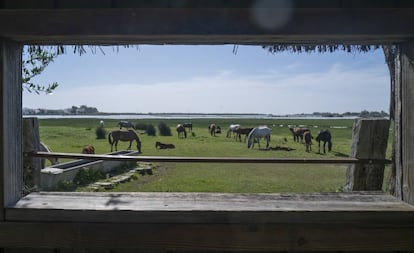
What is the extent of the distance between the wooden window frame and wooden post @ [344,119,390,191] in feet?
6.10

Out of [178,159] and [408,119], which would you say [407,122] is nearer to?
[408,119]

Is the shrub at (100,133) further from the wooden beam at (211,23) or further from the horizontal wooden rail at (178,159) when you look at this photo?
the wooden beam at (211,23)

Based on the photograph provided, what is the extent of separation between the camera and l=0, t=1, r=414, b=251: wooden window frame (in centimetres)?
134

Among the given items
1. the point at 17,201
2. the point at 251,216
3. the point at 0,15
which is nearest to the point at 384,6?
the point at 251,216

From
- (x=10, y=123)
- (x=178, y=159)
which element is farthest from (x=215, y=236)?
(x=10, y=123)

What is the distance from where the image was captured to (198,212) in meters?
1.42

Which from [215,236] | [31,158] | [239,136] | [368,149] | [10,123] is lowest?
[239,136]

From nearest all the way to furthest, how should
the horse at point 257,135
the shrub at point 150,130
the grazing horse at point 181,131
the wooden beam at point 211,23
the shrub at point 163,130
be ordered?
the wooden beam at point 211,23
the horse at point 257,135
the shrub at point 150,130
the shrub at point 163,130
the grazing horse at point 181,131

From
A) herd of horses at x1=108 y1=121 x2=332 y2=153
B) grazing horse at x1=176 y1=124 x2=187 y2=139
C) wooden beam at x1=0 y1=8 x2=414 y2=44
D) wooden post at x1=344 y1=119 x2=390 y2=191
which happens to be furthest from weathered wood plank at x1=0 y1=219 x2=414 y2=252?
grazing horse at x1=176 y1=124 x2=187 y2=139

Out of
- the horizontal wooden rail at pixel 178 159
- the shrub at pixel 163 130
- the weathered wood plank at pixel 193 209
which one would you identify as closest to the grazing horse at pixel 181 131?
the shrub at pixel 163 130

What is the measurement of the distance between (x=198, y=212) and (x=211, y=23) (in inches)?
28.7

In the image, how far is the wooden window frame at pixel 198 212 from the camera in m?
1.34

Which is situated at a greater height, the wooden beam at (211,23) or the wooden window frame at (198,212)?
the wooden beam at (211,23)

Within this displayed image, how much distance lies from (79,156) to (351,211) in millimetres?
1551
